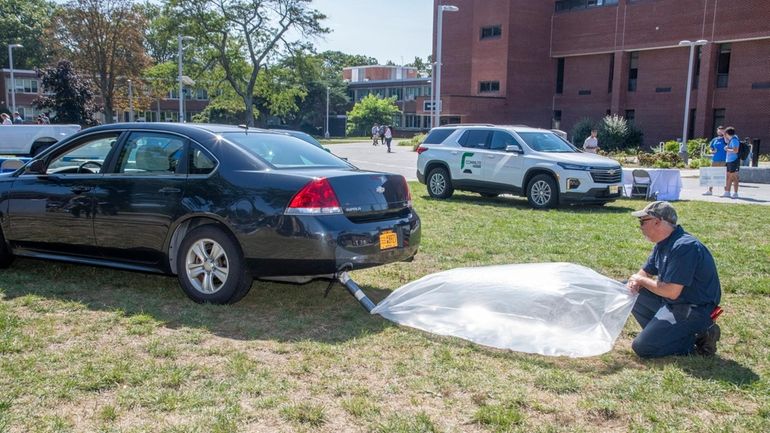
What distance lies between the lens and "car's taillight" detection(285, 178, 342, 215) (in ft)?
17.9

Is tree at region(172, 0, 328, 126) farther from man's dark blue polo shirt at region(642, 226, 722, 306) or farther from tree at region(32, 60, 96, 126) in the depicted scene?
man's dark blue polo shirt at region(642, 226, 722, 306)

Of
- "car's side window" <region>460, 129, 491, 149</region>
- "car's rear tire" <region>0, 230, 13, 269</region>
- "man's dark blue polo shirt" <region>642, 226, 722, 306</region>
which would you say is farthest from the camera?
"car's side window" <region>460, 129, 491, 149</region>

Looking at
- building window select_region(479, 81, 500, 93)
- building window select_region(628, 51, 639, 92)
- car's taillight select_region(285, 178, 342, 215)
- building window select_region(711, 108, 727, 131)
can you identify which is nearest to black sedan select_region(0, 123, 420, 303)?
car's taillight select_region(285, 178, 342, 215)

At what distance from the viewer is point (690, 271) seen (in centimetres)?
448

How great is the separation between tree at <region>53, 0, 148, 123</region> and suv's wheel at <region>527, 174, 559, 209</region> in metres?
46.2

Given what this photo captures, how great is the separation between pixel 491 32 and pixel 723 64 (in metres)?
17.4

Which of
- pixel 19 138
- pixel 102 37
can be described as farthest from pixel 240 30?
pixel 19 138

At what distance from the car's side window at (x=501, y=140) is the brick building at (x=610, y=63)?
3330 centimetres

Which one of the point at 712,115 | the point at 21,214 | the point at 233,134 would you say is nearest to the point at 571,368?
the point at 233,134

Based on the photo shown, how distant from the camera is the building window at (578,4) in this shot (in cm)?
4828

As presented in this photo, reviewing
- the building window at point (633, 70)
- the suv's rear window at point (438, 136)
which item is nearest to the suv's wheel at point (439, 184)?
the suv's rear window at point (438, 136)

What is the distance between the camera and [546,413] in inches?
147

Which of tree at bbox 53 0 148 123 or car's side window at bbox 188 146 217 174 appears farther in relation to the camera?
tree at bbox 53 0 148 123

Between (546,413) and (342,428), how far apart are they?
45.7 inches
